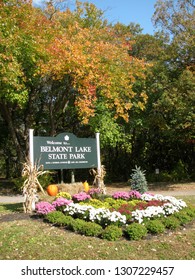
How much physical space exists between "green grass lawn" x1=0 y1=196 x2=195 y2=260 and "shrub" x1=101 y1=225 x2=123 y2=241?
12 centimetres

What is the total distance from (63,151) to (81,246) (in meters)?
4.71

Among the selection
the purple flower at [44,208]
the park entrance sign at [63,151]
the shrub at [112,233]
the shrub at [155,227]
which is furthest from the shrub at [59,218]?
the park entrance sign at [63,151]

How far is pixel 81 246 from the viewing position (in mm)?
6438

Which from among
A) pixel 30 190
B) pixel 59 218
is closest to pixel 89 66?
pixel 30 190

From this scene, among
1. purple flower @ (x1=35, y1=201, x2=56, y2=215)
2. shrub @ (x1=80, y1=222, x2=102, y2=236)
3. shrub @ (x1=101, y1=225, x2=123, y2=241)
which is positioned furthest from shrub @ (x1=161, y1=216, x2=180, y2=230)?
purple flower @ (x1=35, y1=201, x2=56, y2=215)

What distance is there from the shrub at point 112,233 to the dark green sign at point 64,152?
152 inches

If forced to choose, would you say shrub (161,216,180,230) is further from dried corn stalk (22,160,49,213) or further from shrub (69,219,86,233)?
dried corn stalk (22,160,49,213)

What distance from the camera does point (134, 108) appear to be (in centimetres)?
1925

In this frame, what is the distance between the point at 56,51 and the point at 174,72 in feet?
22.3

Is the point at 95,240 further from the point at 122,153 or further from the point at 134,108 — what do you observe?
Result: the point at 122,153

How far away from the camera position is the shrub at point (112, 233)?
22.4 ft

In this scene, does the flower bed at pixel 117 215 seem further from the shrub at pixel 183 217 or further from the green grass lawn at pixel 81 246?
the green grass lawn at pixel 81 246

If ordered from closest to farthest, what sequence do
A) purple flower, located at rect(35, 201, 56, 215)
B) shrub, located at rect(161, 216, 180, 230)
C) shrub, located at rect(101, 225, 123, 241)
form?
shrub, located at rect(101, 225, 123, 241) → shrub, located at rect(161, 216, 180, 230) → purple flower, located at rect(35, 201, 56, 215)

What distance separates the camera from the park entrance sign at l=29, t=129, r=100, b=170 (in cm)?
1025
